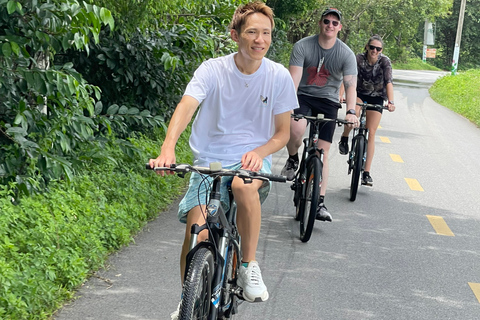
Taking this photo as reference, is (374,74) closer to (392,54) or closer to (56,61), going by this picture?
(56,61)

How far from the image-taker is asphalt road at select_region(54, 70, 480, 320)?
5000 millimetres

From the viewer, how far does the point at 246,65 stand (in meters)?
3.98

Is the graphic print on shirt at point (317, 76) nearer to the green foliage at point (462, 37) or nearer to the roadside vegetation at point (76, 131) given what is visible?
the roadside vegetation at point (76, 131)

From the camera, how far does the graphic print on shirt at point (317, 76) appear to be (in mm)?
7402

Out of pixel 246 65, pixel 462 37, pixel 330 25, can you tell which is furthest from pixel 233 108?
pixel 462 37

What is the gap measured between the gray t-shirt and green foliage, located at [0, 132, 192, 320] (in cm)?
201

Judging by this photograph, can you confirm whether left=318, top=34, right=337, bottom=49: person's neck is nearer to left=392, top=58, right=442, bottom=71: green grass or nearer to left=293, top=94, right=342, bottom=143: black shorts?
left=293, top=94, right=342, bottom=143: black shorts

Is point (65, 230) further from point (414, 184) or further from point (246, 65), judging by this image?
point (414, 184)

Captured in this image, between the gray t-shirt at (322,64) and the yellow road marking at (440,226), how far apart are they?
1.75m

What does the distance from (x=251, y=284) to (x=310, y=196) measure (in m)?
3.06

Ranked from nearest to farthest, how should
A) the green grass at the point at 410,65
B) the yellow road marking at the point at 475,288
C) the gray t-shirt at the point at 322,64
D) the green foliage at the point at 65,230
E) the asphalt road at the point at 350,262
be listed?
the green foliage at the point at 65,230 < the asphalt road at the point at 350,262 < the yellow road marking at the point at 475,288 < the gray t-shirt at the point at 322,64 < the green grass at the point at 410,65

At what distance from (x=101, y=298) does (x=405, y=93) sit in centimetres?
2694

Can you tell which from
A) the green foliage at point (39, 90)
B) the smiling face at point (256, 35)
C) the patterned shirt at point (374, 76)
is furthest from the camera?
the patterned shirt at point (374, 76)

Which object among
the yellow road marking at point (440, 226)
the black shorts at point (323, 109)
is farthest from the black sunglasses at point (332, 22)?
the yellow road marking at point (440, 226)
